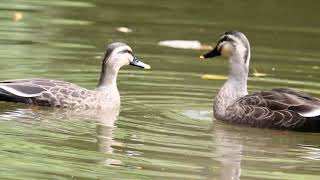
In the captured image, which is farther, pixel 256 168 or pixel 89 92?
pixel 89 92

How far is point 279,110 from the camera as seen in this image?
11367mm

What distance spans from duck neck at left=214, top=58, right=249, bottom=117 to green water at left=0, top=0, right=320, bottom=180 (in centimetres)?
26

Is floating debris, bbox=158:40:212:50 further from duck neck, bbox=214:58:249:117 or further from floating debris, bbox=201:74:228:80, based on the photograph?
duck neck, bbox=214:58:249:117

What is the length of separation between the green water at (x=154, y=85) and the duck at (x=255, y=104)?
0.13m

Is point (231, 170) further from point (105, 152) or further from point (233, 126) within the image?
point (233, 126)

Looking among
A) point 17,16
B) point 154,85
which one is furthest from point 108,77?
point 17,16

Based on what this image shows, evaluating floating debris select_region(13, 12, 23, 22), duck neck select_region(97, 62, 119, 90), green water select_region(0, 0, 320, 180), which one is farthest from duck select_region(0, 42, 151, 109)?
floating debris select_region(13, 12, 23, 22)

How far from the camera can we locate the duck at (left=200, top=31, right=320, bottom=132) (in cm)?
1116

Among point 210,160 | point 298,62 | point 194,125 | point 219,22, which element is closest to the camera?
point 210,160

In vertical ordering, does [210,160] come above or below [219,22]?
below

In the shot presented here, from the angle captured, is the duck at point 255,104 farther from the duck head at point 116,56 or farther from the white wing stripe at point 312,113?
the duck head at point 116,56

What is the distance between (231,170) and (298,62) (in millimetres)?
5953

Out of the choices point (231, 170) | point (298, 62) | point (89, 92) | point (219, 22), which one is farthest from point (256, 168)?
point (219, 22)

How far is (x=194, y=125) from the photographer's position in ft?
36.7
